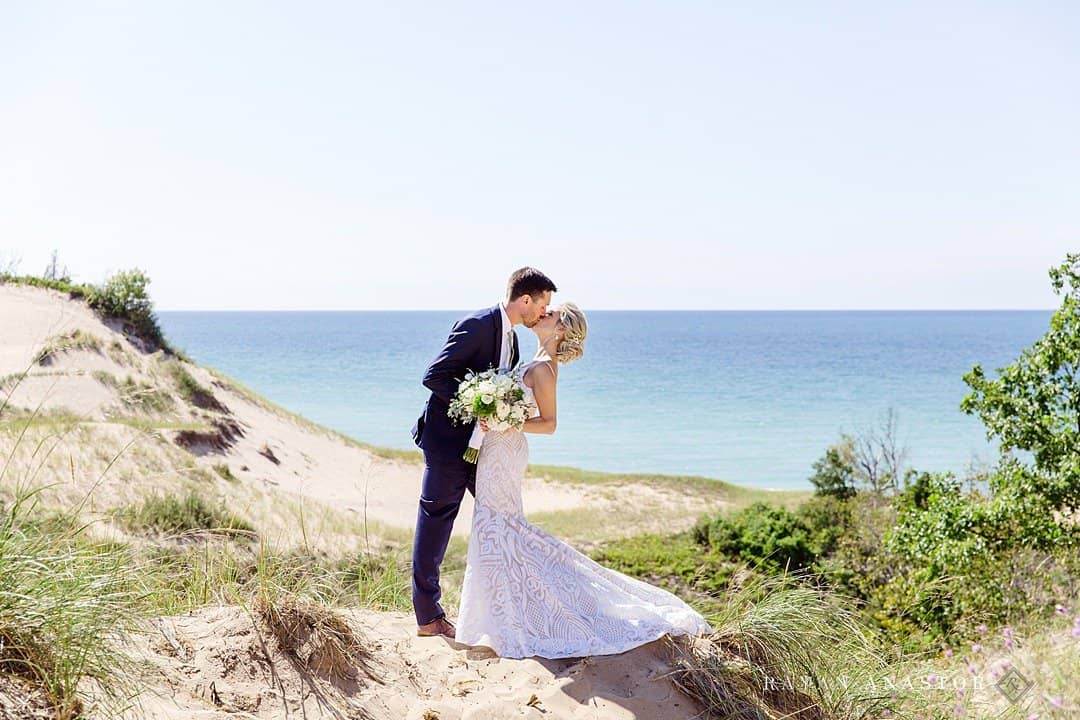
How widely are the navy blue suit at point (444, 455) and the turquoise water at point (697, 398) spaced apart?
388 inches

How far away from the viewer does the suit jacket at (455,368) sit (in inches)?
223

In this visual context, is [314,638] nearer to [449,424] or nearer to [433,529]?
[433,529]

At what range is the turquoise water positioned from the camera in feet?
123

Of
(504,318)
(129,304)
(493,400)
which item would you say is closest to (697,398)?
(129,304)

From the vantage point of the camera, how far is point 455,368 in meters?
5.71

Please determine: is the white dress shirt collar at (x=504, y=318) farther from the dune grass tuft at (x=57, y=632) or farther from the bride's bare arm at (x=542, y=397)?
the dune grass tuft at (x=57, y=632)

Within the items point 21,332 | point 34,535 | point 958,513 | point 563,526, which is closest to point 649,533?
point 563,526

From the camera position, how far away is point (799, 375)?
75.4 metres

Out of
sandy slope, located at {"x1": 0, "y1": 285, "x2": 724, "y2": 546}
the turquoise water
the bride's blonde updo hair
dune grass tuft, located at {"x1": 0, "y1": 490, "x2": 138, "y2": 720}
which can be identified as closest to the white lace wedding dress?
the bride's blonde updo hair

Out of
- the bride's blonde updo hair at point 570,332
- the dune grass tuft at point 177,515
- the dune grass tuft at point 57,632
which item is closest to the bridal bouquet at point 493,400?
the bride's blonde updo hair at point 570,332

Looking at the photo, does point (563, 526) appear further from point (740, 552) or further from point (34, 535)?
point (34, 535)

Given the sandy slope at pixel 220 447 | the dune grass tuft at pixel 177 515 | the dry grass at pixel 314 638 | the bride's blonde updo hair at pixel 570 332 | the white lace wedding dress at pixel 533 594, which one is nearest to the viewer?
the dry grass at pixel 314 638

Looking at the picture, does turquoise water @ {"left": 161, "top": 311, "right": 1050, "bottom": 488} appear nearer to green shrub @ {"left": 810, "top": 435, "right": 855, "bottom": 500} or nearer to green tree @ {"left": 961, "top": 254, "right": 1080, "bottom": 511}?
green shrub @ {"left": 810, "top": 435, "right": 855, "bottom": 500}

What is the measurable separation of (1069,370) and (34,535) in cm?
969
